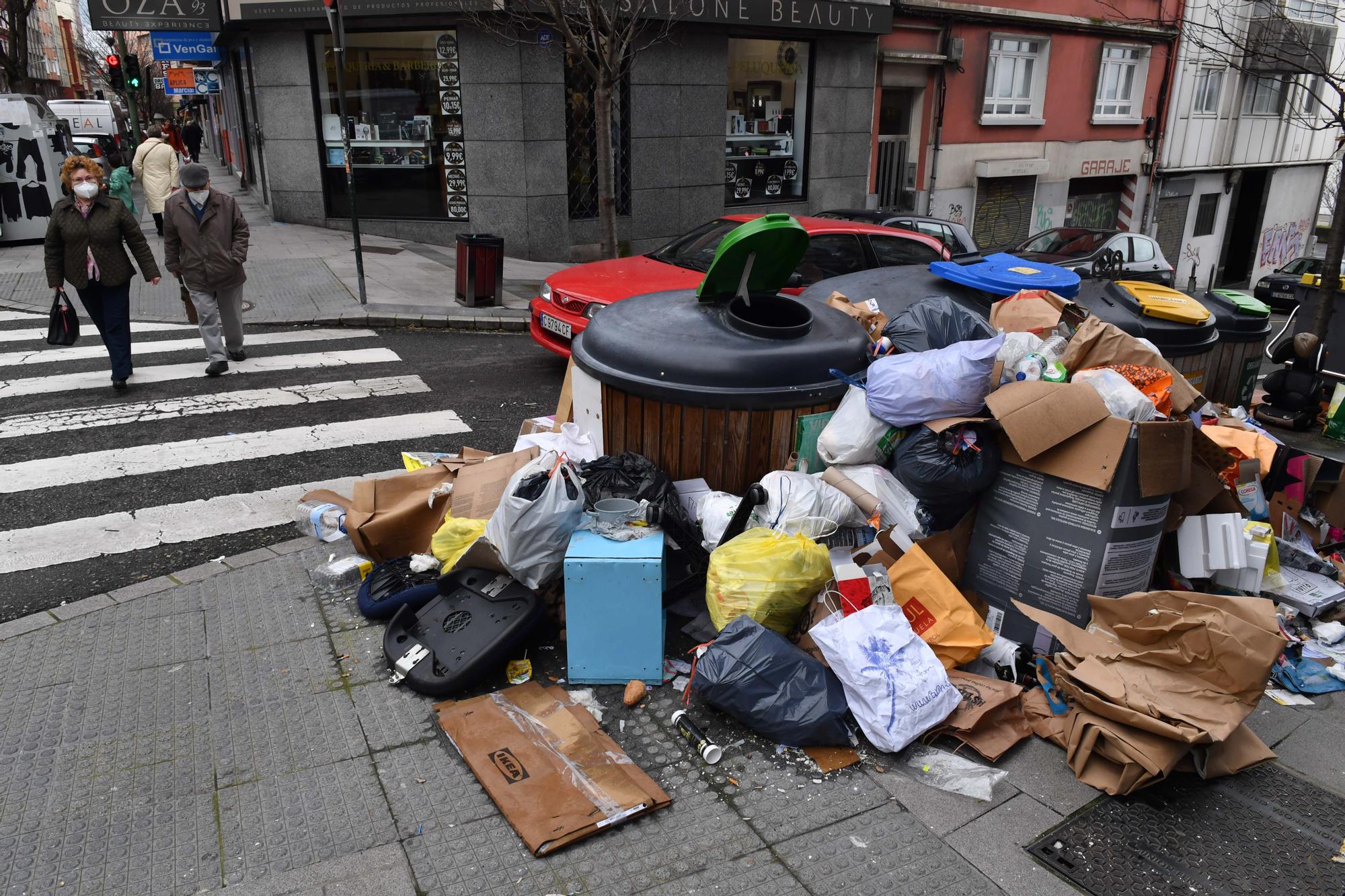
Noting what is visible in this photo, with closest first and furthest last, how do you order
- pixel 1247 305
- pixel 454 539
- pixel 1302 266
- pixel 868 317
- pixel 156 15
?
pixel 454 539, pixel 868 317, pixel 1247 305, pixel 156 15, pixel 1302 266

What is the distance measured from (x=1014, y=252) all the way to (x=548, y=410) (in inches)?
349

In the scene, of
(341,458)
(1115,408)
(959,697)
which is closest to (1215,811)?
(959,697)

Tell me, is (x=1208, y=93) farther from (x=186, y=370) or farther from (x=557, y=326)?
(x=186, y=370)

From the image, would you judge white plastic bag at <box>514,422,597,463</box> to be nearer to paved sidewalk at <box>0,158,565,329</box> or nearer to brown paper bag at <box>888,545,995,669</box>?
brown paper bag at <box>888,545,995,669</box>

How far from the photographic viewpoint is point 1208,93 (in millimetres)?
24203

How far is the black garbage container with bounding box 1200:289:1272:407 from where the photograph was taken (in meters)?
6.57

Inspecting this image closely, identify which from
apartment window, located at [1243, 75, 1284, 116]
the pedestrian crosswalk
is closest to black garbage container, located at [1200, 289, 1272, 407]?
the pedestrian crosswalk

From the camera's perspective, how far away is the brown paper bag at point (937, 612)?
375 cm

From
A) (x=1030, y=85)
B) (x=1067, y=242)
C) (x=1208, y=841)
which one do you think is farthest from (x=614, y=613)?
(x=1030, y=85)

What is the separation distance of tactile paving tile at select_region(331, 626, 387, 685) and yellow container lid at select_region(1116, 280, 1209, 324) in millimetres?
4897

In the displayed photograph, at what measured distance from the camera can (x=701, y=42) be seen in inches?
603

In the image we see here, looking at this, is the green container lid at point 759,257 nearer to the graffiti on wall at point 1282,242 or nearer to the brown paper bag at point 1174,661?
the brown paper bag at point 1174,661

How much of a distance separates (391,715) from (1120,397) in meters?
3.27

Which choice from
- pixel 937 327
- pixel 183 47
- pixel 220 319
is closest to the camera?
pixel 937 327
